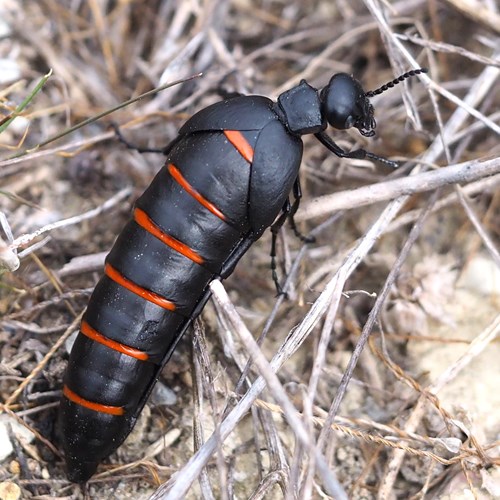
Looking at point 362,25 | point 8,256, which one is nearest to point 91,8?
point 362,25

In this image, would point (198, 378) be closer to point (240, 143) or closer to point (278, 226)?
point (278, 226)

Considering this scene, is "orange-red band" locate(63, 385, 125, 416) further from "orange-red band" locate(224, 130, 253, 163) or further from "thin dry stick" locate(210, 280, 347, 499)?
"orange-red band" locate(224, 130, 253, 163)

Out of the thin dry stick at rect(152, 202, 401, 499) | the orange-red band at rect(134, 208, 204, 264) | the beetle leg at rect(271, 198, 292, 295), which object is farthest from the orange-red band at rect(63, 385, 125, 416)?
the beetle leg at rect(271, 198, 292, 295)

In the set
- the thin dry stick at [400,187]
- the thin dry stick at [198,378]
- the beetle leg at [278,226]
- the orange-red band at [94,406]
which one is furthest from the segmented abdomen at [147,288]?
the thin dry stick at [400,187]

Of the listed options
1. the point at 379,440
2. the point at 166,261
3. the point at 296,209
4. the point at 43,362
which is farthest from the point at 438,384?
the point at 43,362

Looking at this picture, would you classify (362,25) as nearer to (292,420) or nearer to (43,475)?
(292,420)
